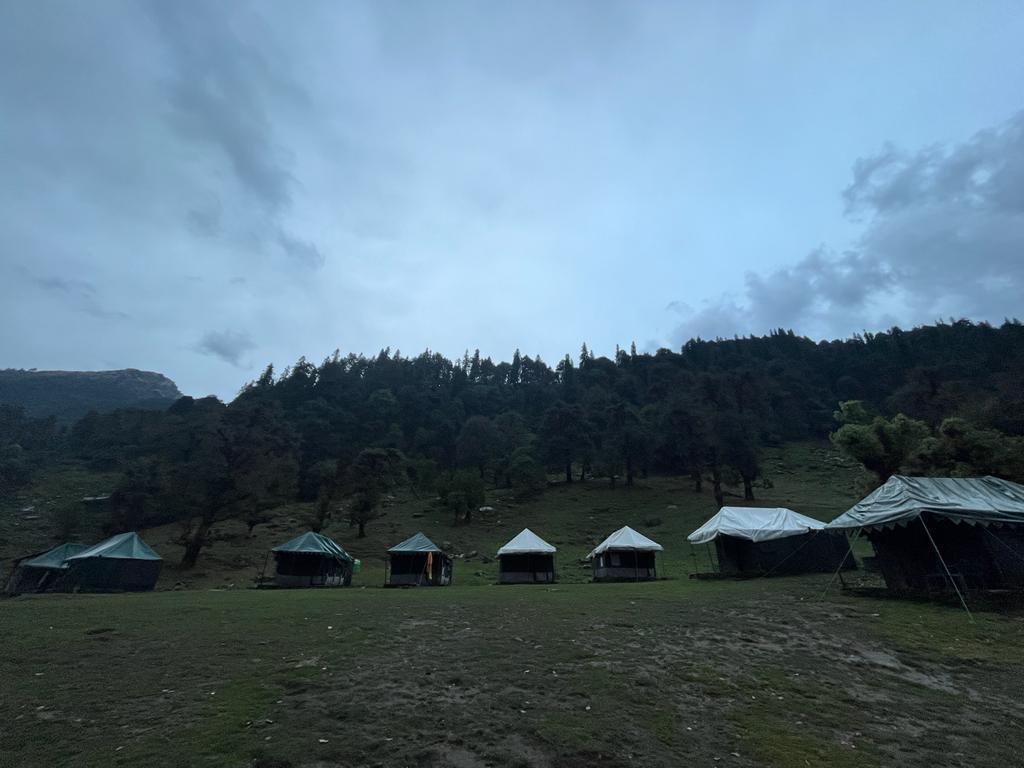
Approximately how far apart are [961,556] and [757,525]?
10319 millimetres

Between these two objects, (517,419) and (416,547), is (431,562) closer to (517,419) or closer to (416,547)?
(416,547)

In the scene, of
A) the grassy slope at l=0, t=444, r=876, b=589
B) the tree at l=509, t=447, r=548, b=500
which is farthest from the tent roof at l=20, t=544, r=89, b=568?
the tree at l=509, t=447, r=548, b=500

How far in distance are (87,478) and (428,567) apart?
68227 mm

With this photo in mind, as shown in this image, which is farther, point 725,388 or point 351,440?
point 351,440

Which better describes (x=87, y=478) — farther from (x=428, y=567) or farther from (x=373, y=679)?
(x=373, y=679)

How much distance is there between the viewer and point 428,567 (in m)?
31.3

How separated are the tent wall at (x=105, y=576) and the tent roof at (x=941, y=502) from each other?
3673 centimetres

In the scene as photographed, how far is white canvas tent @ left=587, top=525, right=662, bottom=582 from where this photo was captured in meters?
31.7

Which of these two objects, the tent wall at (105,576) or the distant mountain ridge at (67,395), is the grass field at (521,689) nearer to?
the tent wall at (105,576)

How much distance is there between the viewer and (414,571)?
31.5 m

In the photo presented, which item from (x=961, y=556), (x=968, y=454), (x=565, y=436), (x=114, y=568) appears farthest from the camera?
(x=565, y=436)

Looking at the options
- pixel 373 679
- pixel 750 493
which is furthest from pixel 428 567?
pixel 750 493

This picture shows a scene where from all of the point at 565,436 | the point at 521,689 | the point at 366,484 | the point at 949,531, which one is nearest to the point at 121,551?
the point at 366,484

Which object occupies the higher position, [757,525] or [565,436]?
[565,436]
